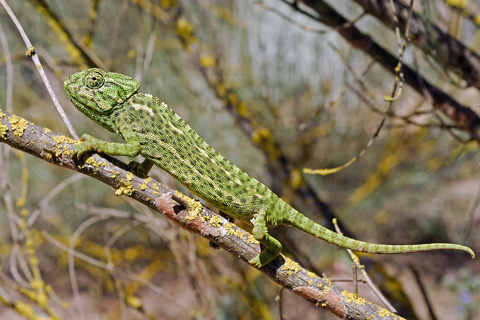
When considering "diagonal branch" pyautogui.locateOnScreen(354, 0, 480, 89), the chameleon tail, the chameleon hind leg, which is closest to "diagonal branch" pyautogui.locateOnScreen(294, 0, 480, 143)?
"diagonal branch" pyautogui.locateOnScreen(354, 0, 480, 89)

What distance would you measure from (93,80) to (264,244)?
713 millimetres

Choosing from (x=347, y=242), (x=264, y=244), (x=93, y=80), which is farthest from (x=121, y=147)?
(x=347, y=242)

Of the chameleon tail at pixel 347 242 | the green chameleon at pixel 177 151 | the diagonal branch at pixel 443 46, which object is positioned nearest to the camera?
the chameleon tail at pixel 347 242

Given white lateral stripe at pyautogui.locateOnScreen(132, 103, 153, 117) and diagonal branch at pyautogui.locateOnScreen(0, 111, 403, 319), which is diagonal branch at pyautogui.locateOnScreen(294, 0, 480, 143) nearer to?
white lateral stripe at pyautogui.locateOnScreen(132, 103, 153, 117)

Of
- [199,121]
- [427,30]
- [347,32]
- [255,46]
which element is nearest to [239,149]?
[199,121]

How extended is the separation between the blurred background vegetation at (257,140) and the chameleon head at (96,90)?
272 millimetres

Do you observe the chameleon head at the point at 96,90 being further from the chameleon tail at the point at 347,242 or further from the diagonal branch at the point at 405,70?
the diagonal branch at the point at 405,70

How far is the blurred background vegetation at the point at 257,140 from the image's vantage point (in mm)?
1859

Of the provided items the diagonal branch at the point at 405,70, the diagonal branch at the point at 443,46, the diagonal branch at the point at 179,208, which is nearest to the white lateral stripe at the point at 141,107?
the diagonal branch at the point at 179,208

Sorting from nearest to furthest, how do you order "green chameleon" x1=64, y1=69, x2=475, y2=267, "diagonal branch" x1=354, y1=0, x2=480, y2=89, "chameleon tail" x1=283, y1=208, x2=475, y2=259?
"chameleon tail" x1=283, y1=208, x2=475, y2=259 < "green chameleon" x1=64, y1=69, x2=475, y2=267 < "diagonal branch" x1=354, y1=0, x2=480, y2=89

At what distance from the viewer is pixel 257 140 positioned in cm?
228

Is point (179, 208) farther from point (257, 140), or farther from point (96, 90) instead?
point (257, 140)

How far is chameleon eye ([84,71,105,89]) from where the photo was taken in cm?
138

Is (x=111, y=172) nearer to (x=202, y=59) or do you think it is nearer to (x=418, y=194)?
(x=202, y=59)
